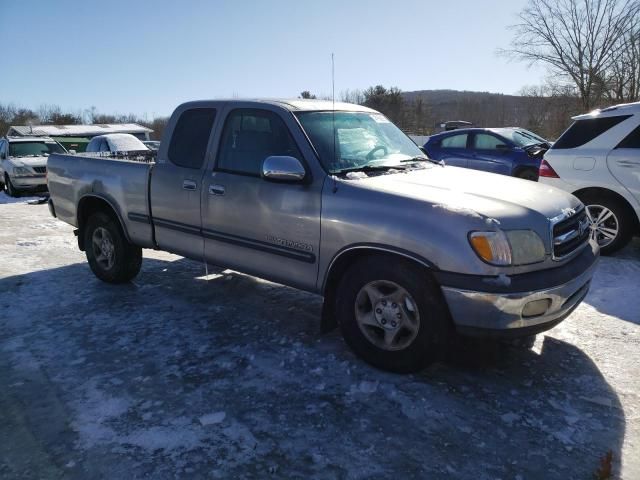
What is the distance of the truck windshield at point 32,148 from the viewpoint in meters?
14.9

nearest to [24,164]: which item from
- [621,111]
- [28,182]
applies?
[28,182]

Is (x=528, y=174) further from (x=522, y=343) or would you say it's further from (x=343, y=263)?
(x=343, y=263)

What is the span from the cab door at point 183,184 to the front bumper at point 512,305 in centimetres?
239

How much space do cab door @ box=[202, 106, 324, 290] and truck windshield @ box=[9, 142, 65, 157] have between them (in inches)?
527

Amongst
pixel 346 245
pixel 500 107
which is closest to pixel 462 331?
pixel 346 245

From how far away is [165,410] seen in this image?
2949 millimetres

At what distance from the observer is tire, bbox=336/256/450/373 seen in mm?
3086

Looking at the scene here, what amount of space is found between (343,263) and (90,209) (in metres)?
3.45

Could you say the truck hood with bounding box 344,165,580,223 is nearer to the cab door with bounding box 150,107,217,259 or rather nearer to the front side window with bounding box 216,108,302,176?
the front side window with bounding box 216,108,302,176

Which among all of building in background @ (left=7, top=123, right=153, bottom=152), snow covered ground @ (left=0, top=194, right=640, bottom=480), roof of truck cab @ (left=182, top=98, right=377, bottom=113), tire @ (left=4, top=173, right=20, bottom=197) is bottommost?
snow covered ground @ (left=0, top=194, right=640, bottom=480)

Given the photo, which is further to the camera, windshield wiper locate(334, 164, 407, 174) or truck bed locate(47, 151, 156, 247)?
truck bed locate(47, 151, 156, 247)

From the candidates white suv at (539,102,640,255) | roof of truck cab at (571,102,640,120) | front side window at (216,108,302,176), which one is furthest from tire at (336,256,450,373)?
roof of truck cab at (571,102,640,120)

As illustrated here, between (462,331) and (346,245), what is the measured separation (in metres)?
0.94

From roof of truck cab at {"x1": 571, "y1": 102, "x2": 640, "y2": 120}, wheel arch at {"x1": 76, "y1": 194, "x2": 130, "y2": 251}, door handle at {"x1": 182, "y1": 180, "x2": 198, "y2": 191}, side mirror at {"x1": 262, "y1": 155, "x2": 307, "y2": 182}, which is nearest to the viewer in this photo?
side mirror at {"x1": 262, "y1": 155, "x2": 307, "y2": 182}
